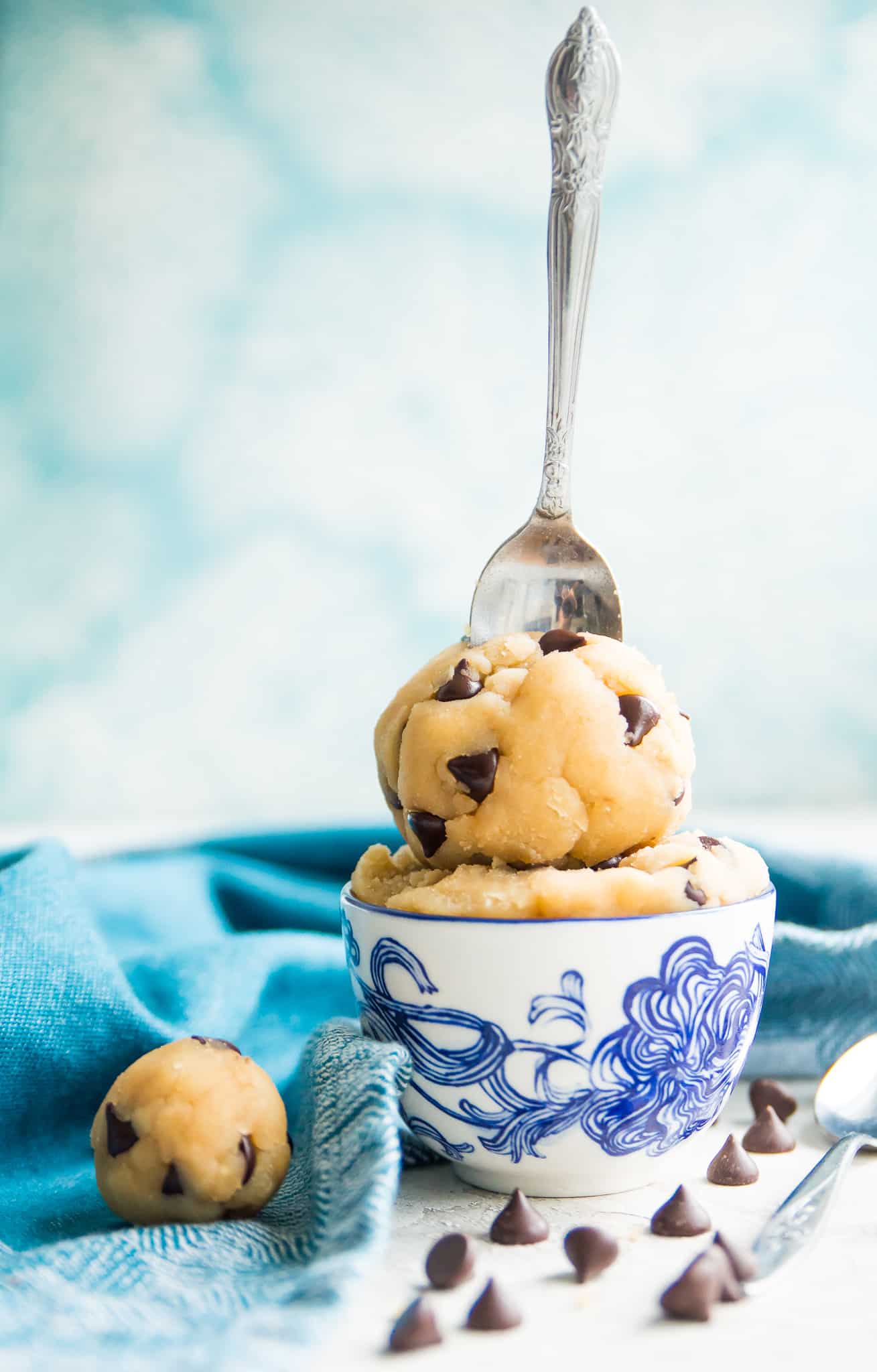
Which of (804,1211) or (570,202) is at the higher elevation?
(570,202)

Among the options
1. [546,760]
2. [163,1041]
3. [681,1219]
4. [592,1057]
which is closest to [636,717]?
[546,760]

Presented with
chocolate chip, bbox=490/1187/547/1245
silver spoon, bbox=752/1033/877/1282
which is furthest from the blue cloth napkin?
silver spoon, bbox=752/1033/877/1282

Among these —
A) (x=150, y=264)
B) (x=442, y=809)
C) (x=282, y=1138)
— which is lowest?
(x=282, y=1138)

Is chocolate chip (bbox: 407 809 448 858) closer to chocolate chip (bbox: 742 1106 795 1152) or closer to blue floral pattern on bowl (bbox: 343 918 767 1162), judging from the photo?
blue floral pattern on bowl (bbox: 343 918 767 1162)

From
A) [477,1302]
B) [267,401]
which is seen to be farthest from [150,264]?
[477,1302]

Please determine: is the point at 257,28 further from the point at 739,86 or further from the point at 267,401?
the point at 739,86

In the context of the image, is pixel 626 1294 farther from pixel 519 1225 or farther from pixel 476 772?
pixel 476 772

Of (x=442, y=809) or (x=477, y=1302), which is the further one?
(x=442, y=809)
